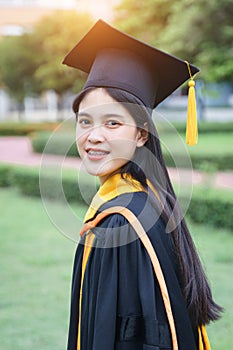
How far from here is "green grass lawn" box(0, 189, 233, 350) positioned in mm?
3525

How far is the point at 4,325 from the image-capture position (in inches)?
147

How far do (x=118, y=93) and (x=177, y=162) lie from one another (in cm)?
30

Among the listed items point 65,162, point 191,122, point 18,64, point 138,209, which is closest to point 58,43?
point 18,64

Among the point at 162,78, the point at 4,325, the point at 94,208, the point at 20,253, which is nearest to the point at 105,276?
the point at 94,208

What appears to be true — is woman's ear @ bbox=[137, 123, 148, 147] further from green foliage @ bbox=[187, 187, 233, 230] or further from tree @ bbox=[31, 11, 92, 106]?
tree @ bbox=[31, 11, 92, 106]

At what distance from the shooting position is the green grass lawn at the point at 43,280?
11.6 feet

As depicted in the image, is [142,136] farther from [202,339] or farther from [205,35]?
[205,35]

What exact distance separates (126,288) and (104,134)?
0.42 m

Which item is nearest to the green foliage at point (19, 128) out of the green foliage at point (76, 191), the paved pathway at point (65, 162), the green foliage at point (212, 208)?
the paved pathway at point (65, 162)

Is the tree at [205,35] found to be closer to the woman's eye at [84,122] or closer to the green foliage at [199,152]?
the green foliage at [199,152]

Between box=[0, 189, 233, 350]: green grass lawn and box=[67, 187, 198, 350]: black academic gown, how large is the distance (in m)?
0.22

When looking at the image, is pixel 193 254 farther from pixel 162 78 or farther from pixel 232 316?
pixel 232 316

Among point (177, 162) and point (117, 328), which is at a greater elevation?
point (177, 162)

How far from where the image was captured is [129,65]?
1.61m
